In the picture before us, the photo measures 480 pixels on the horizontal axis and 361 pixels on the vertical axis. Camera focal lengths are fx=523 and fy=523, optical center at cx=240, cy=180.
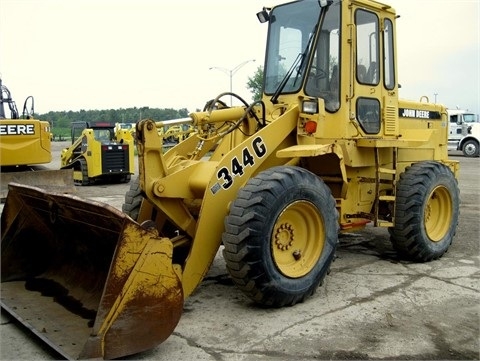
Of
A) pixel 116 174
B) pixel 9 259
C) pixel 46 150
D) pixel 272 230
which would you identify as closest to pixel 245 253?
pixel 272 230

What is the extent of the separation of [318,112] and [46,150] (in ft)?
24.9

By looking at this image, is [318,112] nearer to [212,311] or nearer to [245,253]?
[245,253]

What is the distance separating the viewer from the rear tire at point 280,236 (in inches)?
170

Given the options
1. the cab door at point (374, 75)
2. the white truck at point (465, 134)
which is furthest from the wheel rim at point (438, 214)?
the white truck at point (465, 134)

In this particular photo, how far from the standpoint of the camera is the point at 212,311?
4621mm

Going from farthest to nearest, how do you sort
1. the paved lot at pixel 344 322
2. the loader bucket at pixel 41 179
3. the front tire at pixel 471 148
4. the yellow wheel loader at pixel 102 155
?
the front tire at pixel 471 148, the yellow wheel loader at pixel 102 155, the loader bucket at pixel 41 179, the paved lot at pixel 344 322

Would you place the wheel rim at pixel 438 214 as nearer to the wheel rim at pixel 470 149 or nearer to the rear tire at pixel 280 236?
the rear tire at pixel 280 236

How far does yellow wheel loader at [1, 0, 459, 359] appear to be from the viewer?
372 centimetres

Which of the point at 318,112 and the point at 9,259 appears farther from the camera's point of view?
the point at 318,112

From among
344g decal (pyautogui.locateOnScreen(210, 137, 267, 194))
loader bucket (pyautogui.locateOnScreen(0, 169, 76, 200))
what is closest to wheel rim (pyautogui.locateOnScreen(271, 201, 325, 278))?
344g decal (pyautogui.locateOnScreen(210, 137, 267, 194))

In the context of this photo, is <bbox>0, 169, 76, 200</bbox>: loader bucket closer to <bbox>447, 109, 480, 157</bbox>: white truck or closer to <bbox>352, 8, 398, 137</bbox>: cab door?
<bbox>352, 8, 398, 137</bbox>: cab door

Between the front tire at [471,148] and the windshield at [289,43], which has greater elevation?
the windshield at [289,43]

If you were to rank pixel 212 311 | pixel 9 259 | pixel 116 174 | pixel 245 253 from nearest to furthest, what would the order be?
1. pixel 245 253
2. pixel 212 311
3. pixel 9 259
4. pixel 116 174

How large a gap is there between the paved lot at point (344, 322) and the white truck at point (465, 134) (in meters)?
21.7
